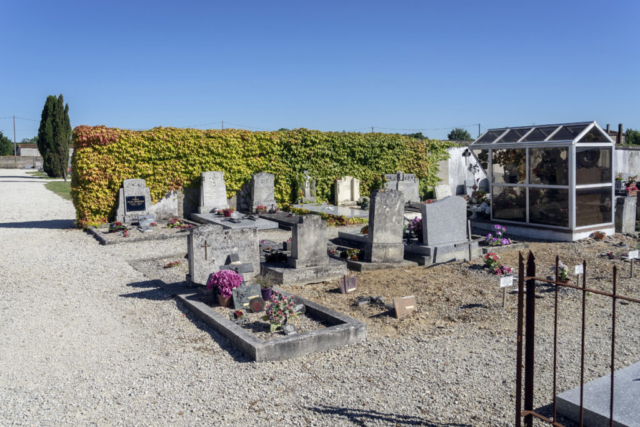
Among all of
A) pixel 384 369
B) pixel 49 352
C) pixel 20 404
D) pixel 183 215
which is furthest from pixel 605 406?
pixel 183 215

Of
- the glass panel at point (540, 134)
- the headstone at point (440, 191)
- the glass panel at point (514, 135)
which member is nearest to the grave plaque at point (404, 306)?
the glass panel at point (540, 134)

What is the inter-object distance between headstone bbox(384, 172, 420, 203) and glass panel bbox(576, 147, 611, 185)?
316 inches

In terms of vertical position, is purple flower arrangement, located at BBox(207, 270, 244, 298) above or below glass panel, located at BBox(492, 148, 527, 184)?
below

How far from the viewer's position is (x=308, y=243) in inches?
335

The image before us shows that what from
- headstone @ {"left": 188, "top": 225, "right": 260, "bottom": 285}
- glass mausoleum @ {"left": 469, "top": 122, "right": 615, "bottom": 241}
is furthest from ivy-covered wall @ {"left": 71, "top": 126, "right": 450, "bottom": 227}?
headstone @ {"left": 188, "top": 225, "right": 260, "bottom": 285}

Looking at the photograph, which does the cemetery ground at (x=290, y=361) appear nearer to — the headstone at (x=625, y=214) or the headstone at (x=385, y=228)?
the headstone at (x=385, y=228)

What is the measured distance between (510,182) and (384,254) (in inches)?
209

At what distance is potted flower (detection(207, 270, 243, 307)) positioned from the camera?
23.1ft

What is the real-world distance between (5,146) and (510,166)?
8572 centimetres

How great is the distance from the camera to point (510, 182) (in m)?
13.1

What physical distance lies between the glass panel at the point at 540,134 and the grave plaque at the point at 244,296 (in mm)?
8436

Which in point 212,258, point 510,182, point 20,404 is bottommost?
point 20,404

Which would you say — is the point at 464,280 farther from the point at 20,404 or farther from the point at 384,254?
the point at 20,404

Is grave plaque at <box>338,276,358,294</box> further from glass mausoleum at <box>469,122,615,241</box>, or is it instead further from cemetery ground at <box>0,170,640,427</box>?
glass mausoleum at <box>469,122,615,241</box>
